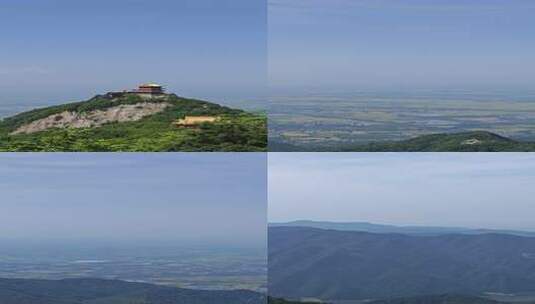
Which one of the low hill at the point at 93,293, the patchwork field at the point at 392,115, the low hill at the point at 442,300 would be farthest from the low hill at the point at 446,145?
the low hill at the point at 93,293

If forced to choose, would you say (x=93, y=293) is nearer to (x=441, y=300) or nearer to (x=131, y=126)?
(x=131, y=126)

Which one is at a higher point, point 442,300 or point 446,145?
point 446,145

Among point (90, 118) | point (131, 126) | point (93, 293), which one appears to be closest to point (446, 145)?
point (131, 126)

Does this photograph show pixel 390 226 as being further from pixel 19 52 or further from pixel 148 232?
pixel 19 52

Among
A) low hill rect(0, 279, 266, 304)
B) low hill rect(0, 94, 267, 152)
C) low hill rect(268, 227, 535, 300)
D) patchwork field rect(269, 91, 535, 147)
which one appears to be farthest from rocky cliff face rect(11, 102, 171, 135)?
low hill rect(268, 227, 535, 300)

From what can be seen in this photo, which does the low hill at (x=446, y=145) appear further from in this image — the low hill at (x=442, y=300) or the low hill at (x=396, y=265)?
the low hill at (x=442, y=300)

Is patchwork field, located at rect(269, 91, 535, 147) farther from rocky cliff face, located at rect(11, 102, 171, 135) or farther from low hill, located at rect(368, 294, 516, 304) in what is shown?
low hill, located at rect(368, 294, 516, 304)
